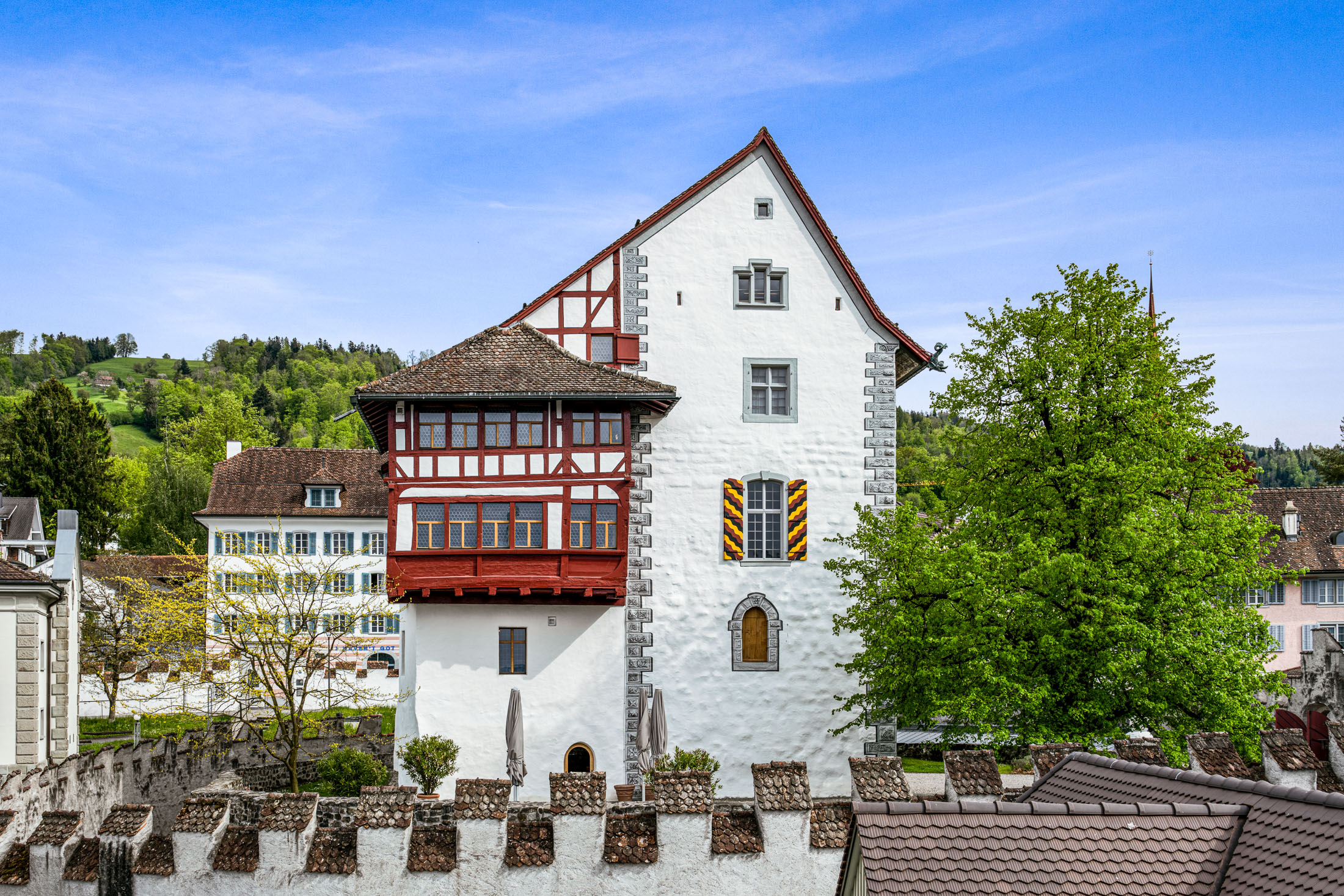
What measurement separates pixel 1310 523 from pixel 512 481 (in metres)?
40.2

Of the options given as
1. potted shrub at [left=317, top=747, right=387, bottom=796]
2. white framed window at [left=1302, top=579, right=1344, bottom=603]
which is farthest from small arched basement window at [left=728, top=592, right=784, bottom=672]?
white framed window at [left=1302, top=579, right=1344, bottom=603]

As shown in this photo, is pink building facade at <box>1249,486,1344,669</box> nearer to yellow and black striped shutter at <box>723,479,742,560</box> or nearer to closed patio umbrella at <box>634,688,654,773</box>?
yellow and black striped shutter at <box>723,479,742,560</box>

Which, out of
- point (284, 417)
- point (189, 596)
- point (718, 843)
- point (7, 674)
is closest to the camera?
point (718, 843)

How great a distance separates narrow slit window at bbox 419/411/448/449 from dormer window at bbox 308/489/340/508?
Result: 32.7 m

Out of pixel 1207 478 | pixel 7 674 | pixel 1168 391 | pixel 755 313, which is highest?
pixel 755 313

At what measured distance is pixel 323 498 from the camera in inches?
2311

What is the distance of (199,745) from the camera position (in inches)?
1113

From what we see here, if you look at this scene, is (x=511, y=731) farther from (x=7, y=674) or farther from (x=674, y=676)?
(x=7, y=674)

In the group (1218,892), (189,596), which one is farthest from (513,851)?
(189,596)

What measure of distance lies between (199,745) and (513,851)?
16680 millimetres

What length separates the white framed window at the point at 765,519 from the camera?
28.9 metres

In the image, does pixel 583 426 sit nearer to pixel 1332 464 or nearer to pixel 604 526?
pixel 604 526

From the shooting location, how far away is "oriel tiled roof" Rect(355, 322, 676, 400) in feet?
88.1

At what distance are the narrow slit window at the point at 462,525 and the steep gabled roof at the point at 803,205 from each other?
4.49 metres
